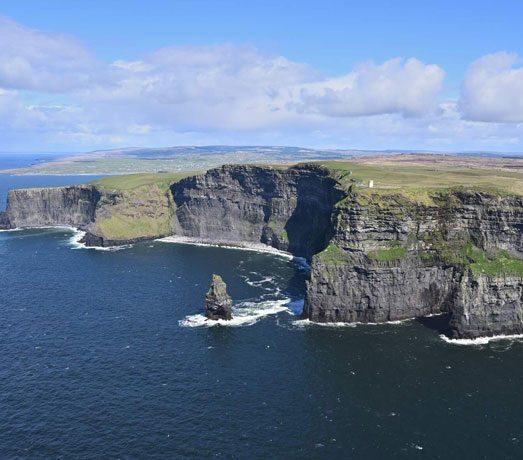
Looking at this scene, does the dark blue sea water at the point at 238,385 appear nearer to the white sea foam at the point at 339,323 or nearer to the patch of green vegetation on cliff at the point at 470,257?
the white sea foam at the point at 339,323

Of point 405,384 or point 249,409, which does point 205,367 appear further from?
point 405,384

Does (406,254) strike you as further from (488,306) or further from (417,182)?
(417,182)

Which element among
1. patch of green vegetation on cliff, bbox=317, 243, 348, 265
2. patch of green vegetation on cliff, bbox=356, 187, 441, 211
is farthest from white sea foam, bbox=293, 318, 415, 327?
patch of green vegetation on cliff, bbox=356, 187, 441, 211

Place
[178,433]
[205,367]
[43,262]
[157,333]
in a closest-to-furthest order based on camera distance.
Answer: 1. [178,433]
2. [205,367]
3. [157,333]
4. [43,262]

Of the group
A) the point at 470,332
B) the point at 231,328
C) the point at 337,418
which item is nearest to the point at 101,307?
the point at 231,328

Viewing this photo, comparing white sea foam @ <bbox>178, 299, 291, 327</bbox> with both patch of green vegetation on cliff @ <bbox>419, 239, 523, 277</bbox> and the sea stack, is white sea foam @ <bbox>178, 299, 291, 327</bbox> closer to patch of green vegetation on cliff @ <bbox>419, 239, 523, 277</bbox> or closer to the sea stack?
the sea stack

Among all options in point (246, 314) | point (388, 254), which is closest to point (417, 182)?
point (388, 254)

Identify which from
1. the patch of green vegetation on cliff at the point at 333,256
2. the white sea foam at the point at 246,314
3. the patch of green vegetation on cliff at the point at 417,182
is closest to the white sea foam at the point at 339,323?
the white sea foam at the point at 246,314
